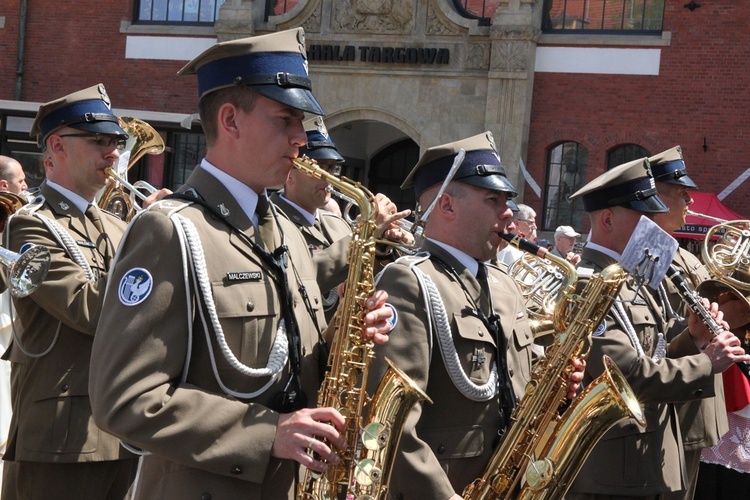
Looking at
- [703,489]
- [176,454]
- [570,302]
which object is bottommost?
[703,489]

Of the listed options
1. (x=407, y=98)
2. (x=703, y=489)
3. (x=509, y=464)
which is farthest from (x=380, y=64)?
(x=509, y=464)

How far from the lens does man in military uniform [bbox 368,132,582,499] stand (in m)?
3.70

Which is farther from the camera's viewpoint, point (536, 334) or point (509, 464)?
point (536, 334)

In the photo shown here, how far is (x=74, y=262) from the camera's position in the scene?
187 inches

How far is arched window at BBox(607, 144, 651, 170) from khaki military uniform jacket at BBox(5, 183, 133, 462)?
49.3 feet

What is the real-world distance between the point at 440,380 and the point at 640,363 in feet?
4.18

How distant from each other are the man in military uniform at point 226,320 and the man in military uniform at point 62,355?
1.54 m

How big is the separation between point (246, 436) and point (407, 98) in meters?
16.9

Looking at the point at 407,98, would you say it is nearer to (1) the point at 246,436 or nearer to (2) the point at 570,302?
(2) the point at 570,302

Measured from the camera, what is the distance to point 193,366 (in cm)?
293

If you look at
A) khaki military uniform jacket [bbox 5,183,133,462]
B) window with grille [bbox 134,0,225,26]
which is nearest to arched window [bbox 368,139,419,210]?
window with grille [bbox 134,0,225,26]

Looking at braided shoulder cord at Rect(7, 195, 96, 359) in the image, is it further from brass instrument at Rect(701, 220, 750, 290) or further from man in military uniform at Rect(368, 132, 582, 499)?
brass instrument at Rect(701, 220, 750, 290)

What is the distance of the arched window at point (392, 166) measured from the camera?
22031 millimetres

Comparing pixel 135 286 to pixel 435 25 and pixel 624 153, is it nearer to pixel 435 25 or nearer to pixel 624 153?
pixel 624 153
